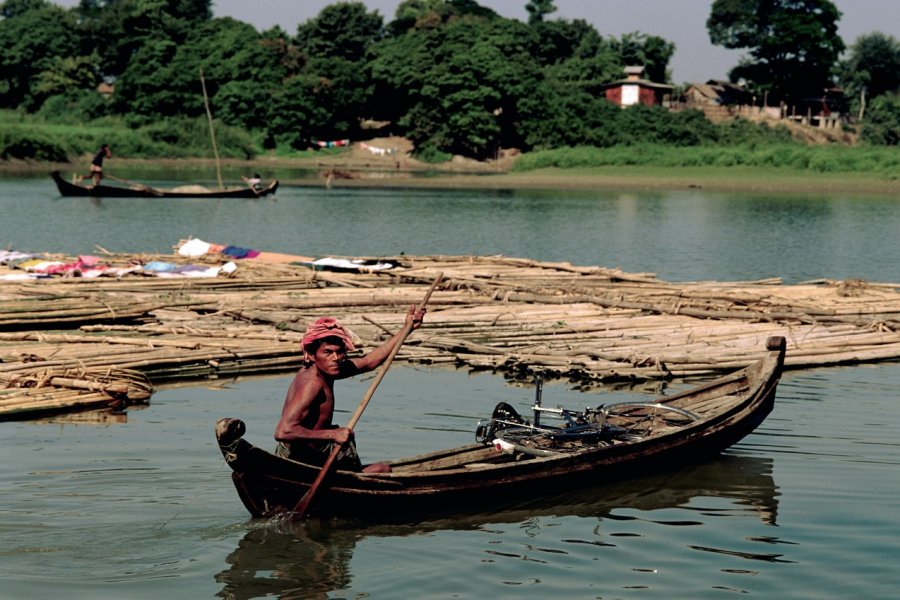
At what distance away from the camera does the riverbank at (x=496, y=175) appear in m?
55.6

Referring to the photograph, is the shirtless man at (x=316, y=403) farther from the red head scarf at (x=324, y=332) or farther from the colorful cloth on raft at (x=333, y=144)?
the colorful cloth on raft at (x=333, y=144)

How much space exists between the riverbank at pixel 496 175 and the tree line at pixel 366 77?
2019 mm

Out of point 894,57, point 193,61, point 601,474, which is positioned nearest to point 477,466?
point 601,474

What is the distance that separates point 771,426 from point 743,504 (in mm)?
2819

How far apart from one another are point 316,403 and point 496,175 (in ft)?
183

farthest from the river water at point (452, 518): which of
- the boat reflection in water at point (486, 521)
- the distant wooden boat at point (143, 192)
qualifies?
the distant wooden boat at point (143, 192)

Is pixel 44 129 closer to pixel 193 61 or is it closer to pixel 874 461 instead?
pixel 193 61

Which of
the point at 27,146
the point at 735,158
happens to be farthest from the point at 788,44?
the point at 27,146

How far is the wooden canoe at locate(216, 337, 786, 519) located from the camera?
8.32 metres

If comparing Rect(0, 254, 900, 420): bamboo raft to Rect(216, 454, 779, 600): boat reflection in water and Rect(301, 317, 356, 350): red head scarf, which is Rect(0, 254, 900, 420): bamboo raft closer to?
Rect(216, 454, 779, 600): boat reflection in water

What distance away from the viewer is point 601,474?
9789 mm

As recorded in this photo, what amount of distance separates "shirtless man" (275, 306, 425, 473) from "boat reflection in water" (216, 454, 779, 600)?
1.76 feet

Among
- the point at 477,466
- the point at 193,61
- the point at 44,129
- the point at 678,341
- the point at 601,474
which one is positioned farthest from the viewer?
the point at 193,61

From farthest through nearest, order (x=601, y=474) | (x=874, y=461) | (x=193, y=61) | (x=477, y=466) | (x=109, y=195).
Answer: (x=193, y=61)
(x=109, y=195)
(x=874, y=461)
(x=601, y=474)
(x=477, y=466)
